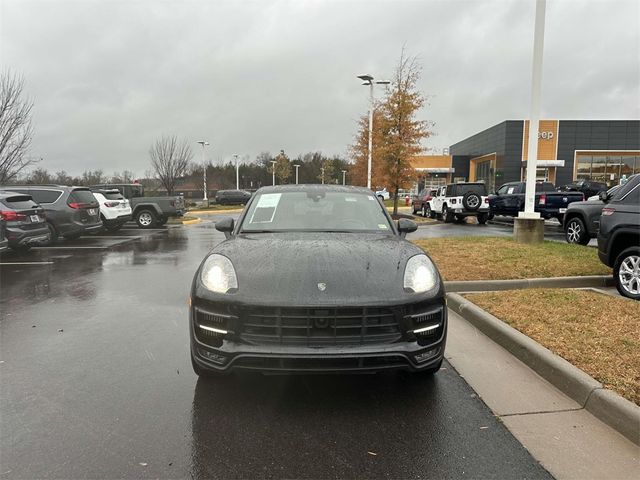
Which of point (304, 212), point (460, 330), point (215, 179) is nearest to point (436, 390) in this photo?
point (460, 330)

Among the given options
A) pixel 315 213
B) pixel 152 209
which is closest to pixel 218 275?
pixel 315 213

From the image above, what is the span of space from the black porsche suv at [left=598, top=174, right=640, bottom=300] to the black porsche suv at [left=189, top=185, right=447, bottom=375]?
4078 millimetres

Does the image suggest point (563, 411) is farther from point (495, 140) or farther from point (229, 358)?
point (495, 140)

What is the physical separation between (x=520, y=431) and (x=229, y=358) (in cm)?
198

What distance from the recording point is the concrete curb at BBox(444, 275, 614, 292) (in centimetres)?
654

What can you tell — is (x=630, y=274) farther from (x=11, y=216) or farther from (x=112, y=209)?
(x=112, y=209)

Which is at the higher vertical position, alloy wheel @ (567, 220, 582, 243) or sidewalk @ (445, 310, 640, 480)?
alloy wheel @ (567, 220, 582, 243)

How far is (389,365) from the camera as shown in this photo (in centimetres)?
294

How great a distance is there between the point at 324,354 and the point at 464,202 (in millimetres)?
18448

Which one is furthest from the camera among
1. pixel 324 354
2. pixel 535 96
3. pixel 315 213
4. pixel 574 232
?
pixel 574 232

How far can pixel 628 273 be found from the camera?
19.6ft

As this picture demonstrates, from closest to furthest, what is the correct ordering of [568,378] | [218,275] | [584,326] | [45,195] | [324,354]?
[324,354]
[218,275]
[568,378]
[584,326]
[45,195]

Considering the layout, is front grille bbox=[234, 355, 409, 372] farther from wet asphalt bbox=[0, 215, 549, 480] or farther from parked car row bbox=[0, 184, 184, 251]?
parked car row bbox=[0, 184, 184, 251]

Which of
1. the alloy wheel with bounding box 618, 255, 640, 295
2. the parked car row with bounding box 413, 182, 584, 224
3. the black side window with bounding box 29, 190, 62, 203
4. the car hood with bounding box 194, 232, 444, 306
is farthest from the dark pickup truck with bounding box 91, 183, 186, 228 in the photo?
the alloy wheel with bounding box 618, 255, 640, 295
